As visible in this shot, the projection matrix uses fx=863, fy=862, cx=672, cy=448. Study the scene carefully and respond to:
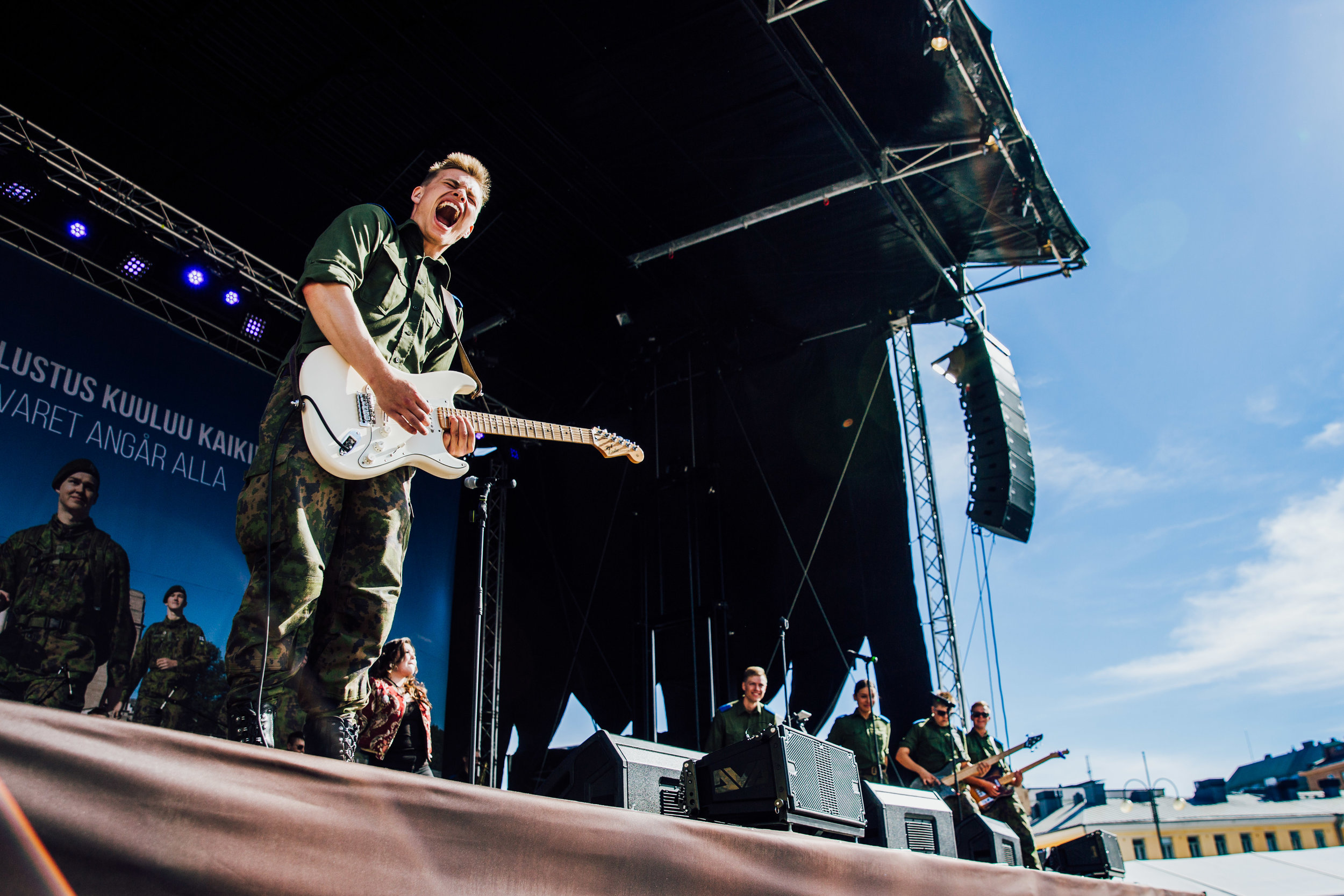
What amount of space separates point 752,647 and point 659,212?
4.15 meters

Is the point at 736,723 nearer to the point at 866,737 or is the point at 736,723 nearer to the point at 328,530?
the point at 866,737

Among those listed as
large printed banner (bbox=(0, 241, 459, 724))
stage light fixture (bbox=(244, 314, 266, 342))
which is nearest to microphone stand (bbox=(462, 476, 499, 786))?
large printed banner (bbox=(0, 241, 459, 724))

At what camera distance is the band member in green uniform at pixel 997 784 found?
637 cm

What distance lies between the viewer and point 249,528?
175 centimetres

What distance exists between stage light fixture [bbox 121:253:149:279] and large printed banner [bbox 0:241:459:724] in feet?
0.78

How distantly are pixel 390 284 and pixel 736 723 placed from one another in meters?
4.31

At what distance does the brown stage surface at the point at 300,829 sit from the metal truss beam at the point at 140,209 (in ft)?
17.3

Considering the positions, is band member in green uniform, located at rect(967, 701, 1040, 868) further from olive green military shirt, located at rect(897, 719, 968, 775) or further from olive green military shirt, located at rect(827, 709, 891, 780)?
olive green military shirt, located at rect(827, 709, 891, 780)

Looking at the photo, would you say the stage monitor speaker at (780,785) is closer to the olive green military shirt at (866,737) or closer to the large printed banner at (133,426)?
the olive green military shirt at (866,737)

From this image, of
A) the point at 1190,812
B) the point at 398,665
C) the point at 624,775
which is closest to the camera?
the point at 624,775

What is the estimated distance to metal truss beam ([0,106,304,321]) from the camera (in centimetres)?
591

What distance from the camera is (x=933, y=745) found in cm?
669

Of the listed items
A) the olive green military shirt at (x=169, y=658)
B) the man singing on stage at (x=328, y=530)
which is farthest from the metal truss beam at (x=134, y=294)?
the man singing on stage at (x=328, y=530)

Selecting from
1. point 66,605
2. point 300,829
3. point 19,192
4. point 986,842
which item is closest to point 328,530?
point 300,829
